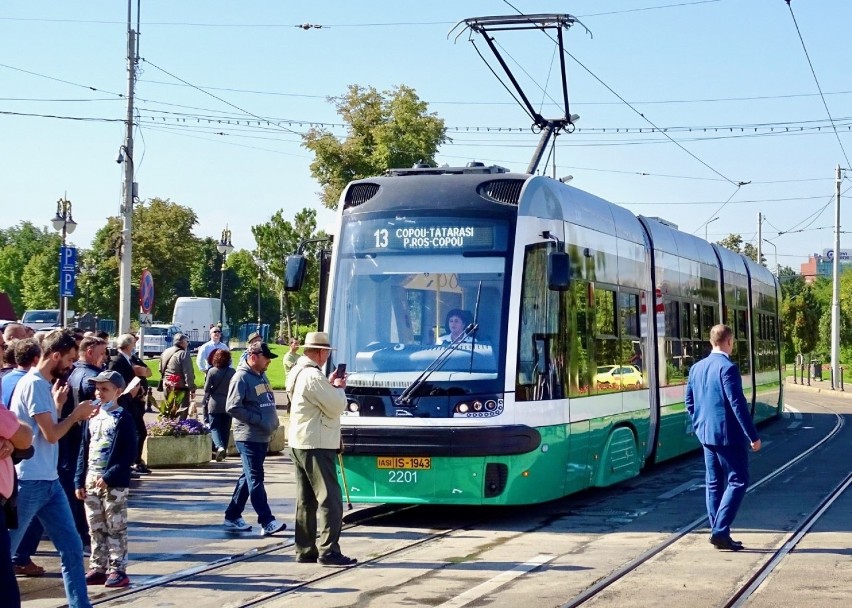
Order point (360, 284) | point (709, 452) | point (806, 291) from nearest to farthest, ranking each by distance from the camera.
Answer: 1. point (709, 452)
2. point (360, 284)
3. point (806, 291)

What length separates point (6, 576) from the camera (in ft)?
19.4

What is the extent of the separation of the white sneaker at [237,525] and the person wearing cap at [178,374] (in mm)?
6575

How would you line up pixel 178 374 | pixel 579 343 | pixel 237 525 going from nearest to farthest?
pixel 237 525 < pixel 579 343 < pixel 178 374

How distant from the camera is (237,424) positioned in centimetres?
1159

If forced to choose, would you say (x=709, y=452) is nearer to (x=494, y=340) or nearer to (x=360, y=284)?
(x=494, y=340)

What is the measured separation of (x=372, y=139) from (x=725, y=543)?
77.6 feet

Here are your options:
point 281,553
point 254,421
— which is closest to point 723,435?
point 281,553

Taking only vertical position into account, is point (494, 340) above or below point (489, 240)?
below

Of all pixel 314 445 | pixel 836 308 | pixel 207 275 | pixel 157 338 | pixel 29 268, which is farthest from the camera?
pixel 207 275

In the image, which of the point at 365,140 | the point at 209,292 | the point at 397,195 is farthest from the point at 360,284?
the point at 209,292

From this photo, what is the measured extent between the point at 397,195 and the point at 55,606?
5733mm

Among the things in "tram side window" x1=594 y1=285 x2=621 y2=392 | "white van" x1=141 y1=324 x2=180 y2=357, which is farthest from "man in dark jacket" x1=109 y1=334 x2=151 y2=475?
"white van" x1=141 y1=324 x2=180 y2=357

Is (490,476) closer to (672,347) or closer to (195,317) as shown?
(672,347)

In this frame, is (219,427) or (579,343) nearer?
(579,343)
